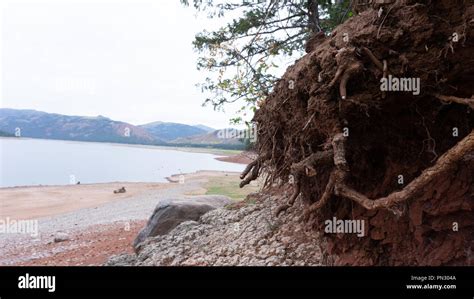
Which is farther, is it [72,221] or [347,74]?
[72,221]

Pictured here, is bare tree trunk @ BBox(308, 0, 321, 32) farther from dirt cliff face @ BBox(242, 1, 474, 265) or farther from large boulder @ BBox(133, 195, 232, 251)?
large boulder @ BBox(133, 195, 232, 251)

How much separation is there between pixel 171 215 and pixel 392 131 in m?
6.34

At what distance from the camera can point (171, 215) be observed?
8.10 metres

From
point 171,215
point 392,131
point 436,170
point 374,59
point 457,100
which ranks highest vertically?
point 374,59

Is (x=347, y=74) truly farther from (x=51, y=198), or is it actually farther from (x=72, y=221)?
(x=51, y=198)

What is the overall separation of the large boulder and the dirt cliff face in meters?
5.38

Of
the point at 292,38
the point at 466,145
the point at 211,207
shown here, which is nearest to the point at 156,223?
the point at 211,207

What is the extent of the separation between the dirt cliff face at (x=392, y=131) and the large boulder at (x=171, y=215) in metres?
5.38

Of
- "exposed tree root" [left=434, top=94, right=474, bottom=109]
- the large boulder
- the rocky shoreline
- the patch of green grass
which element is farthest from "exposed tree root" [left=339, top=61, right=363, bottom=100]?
the large boulder

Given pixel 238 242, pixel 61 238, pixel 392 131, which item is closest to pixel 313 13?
pixel 392 131

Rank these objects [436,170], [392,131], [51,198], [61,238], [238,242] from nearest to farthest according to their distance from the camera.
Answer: [436,170], [392,131], [238,242], [61,238], [51,198]

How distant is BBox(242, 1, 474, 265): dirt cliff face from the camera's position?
2.27m

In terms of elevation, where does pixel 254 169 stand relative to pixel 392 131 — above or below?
below
